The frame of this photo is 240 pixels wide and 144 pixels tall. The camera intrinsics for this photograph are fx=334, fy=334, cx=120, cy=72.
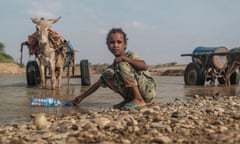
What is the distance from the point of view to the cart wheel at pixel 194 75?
38.4 feet

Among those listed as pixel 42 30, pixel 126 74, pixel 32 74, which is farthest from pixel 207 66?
pixel 126 74

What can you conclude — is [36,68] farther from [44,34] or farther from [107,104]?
[107,104]

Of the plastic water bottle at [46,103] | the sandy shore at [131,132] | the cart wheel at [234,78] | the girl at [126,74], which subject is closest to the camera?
the sandy shore at [131,132]

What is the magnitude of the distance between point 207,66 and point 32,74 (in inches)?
239

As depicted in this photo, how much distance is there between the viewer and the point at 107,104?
5363 millimetres

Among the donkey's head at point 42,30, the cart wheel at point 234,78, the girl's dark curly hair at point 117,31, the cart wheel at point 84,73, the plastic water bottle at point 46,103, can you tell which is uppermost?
the donkey's head at point 42,30

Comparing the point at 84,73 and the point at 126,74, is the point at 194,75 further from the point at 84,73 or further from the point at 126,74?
the point at 126,74

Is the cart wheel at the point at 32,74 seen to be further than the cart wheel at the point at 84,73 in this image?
No

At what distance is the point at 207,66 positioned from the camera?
1188cm

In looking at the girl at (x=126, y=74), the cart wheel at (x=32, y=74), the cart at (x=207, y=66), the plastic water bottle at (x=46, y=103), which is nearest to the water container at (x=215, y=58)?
the cart at (x=207, y=66)

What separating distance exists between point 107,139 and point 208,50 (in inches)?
394

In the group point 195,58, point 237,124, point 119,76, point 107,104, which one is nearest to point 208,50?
point 195,58

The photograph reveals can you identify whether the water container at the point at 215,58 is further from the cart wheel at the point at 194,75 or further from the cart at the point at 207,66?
the cart wheel at the point at 194,75

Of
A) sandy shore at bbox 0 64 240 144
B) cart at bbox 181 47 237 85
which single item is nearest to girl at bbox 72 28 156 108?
sandy shore at bbox 0 64 240 144
